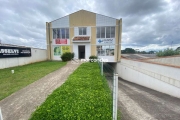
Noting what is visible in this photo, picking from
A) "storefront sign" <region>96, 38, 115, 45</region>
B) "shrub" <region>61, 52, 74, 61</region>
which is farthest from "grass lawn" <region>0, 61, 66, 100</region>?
"storefront sign" <region>96, 38, 115, 45</region>

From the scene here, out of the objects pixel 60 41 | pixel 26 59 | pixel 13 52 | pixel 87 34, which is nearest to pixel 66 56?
pixel 60 41

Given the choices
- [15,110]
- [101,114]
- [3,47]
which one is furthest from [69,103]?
[3,47]

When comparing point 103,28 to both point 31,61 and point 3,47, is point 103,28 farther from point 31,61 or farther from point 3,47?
point 3,47

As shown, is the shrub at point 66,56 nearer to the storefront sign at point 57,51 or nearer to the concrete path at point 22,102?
the storefront sign at point 57,51

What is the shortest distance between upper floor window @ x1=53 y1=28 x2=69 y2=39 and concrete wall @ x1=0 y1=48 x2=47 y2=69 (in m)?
3.64

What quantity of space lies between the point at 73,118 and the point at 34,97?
9.51 feet

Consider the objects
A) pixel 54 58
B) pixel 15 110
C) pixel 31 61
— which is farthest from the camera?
pixel 54 58

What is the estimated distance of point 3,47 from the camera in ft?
32.1

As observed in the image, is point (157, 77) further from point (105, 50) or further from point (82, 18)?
point (82, 18)

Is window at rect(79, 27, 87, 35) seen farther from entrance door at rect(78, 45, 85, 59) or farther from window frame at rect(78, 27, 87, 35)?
entrance door at rect(78, 45, 85, 59)

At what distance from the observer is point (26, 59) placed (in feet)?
42.9

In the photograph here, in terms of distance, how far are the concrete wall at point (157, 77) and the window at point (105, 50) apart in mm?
5617

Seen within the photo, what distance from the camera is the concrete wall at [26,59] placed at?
32.8 feet

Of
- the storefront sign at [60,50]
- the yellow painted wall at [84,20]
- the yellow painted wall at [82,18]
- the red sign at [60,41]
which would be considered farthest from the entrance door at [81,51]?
the yellow painted wall at [82,18]
